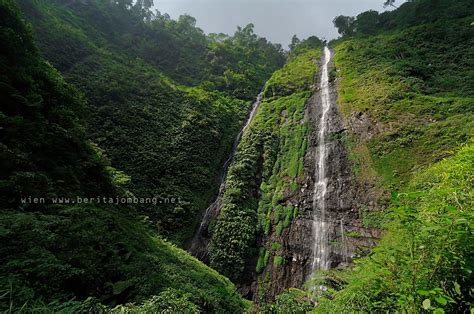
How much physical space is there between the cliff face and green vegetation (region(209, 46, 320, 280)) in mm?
752

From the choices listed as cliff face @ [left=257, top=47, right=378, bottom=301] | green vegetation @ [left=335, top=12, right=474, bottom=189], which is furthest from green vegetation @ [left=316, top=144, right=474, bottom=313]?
green vegetation @ [left=335, top=12, right=474, bottom=189]

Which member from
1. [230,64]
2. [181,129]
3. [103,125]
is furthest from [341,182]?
[230,64]

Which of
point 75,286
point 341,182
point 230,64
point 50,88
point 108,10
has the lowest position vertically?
point 75,286

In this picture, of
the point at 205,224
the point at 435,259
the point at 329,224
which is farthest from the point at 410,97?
the point at 435,259

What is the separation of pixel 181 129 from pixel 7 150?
20762mm

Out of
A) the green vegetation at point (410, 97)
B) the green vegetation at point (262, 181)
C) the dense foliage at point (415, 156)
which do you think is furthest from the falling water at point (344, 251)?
the green vegetation at point (410, 97)

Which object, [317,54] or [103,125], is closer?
[103,125]

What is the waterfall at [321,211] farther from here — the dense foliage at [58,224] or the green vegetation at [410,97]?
the dense foliage at [58,224]

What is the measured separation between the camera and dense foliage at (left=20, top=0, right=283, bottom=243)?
21714 mm

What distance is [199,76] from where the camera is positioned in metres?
47.1

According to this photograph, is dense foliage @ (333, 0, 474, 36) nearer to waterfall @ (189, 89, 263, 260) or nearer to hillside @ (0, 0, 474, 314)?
hillside @ (0, 0, 474, 314)

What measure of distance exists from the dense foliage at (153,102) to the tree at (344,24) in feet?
85.8

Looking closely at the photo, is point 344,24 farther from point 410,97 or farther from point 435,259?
point 435,259

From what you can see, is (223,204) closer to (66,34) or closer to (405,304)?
(405,304)
